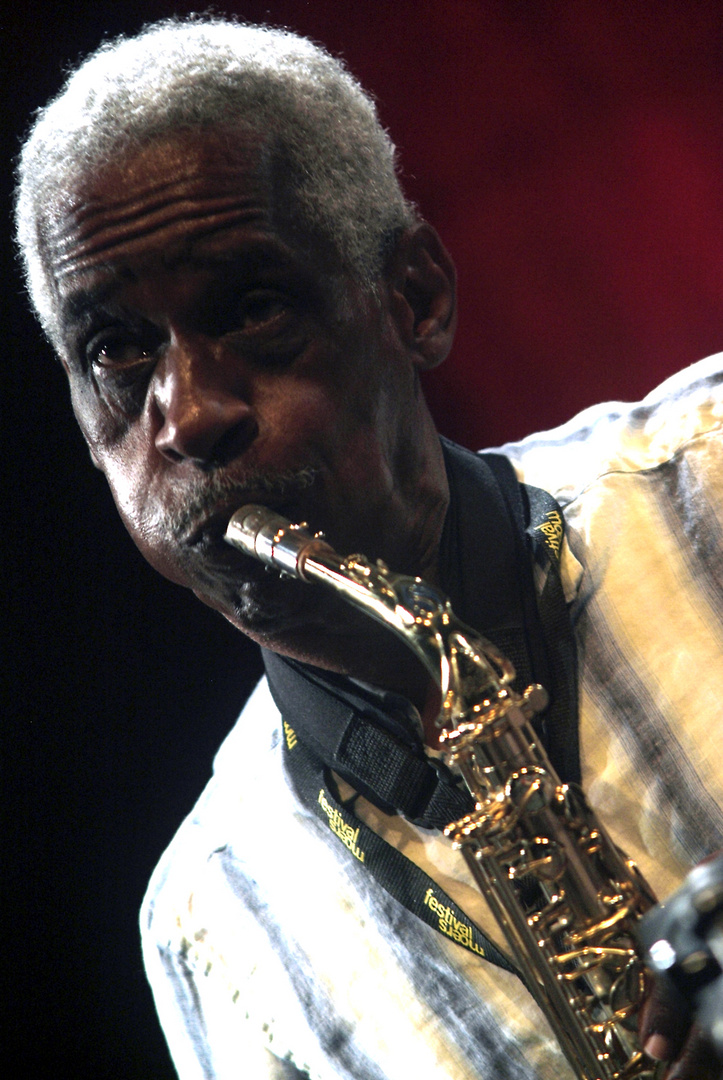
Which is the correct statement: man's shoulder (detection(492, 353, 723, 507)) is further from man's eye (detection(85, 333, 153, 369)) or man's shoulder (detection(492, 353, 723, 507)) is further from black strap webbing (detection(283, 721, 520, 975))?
man's eye (detection(85, 333, 153, 369))

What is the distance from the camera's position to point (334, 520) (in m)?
1.43

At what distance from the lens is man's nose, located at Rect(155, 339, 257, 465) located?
133 cm

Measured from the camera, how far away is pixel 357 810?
5.36 ft

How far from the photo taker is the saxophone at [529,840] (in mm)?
1183

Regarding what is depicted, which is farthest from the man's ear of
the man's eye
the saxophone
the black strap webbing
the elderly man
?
the black strap webbing

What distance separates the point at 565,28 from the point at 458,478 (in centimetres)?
121

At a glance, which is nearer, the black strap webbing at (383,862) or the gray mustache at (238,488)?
the gray mustache at (238,488)

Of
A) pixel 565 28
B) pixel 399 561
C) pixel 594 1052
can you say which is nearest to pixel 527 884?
pixel 594 1052

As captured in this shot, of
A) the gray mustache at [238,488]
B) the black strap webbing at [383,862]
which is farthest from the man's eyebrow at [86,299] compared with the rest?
the black strap webbing at [383,862]

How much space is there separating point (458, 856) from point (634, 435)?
76 cm

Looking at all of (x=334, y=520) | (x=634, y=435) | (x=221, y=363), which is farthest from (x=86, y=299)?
(x=634, y=435)

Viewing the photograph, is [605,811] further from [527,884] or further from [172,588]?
[172,588]

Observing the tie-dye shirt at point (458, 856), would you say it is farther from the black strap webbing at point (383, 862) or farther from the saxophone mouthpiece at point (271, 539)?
the saxophone mouthpiece at point (271, 539)

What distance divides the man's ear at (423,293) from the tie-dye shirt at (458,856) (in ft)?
1.06
